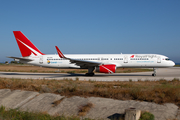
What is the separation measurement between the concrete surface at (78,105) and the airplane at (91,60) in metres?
12.0

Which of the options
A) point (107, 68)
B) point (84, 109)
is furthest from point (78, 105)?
point (107, 68)

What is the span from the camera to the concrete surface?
871 centimetres

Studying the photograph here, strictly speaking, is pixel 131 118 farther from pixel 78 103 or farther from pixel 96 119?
Answer: pixel 78 103

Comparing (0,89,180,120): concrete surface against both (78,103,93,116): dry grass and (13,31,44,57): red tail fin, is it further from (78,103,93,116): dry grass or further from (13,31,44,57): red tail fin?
(13,31,44,57): red tail fin

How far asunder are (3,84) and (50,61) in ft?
40.7

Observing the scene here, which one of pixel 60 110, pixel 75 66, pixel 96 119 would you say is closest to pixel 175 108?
pixel 96 119

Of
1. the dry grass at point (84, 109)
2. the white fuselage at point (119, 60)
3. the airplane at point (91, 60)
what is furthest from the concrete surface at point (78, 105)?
the white fuselage at point (119, 60)

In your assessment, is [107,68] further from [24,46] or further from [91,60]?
[24,46]

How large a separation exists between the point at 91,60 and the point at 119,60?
4552mm

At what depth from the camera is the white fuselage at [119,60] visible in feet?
87.2

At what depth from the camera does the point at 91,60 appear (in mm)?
28156

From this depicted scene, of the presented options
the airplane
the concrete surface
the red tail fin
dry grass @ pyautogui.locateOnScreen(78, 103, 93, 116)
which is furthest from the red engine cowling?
dry grass @ pyautogui.locateOnScreen(78, 103, 93, 116)

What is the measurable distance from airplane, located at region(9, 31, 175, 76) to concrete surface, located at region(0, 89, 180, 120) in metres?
12.0

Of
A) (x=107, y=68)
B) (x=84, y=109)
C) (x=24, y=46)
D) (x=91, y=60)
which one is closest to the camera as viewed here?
(x=84, y=109)
